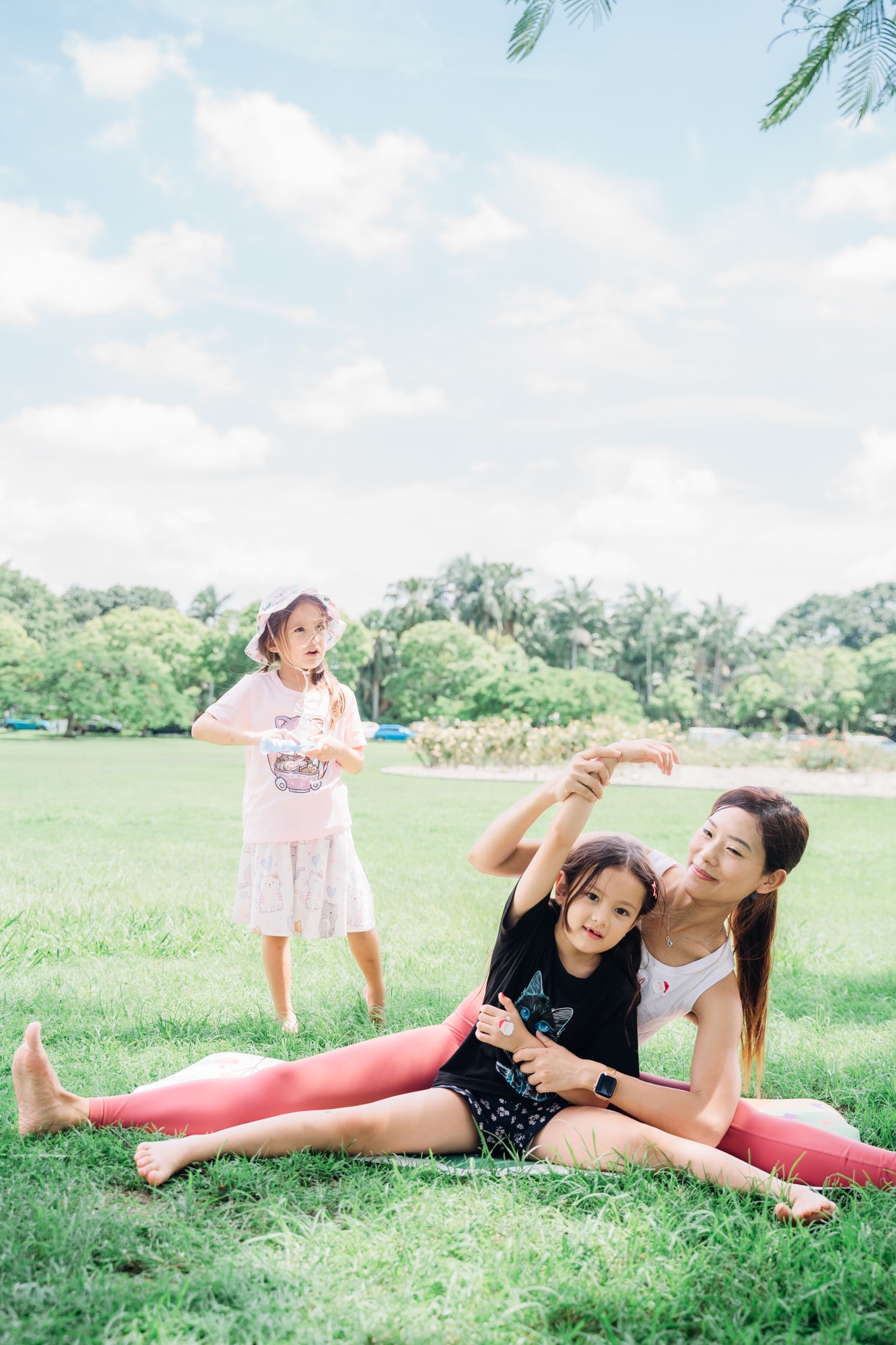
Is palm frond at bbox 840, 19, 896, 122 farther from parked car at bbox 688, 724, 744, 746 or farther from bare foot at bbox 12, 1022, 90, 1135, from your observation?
parked car at bbox 688, 724, 744, 746

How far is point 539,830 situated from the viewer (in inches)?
393

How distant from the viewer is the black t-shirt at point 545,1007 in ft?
7.78

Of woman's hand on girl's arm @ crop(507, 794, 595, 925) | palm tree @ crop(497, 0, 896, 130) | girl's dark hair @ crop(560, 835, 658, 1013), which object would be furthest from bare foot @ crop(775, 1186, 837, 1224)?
palm tree @ crop(497, 0, 896, 130)

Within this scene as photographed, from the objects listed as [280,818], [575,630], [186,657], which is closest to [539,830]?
[280,818]

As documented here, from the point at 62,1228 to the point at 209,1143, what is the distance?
37cm

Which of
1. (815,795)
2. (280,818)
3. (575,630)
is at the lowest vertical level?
(815,795)

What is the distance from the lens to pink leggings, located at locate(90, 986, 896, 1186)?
7.72ft

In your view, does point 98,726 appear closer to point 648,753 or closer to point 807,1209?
point 648,753

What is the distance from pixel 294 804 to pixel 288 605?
0.68 m

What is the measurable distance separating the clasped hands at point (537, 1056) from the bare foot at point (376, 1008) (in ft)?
3.88

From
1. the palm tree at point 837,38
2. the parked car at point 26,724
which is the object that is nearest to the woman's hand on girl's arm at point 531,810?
the palm tree at point 837,38

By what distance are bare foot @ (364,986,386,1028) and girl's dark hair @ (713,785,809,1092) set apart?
49.2 inches

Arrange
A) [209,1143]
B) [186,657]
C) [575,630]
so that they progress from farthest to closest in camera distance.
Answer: [575,630] < [186,657] < [209,1143]

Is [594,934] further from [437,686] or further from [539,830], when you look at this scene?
[437,686]
